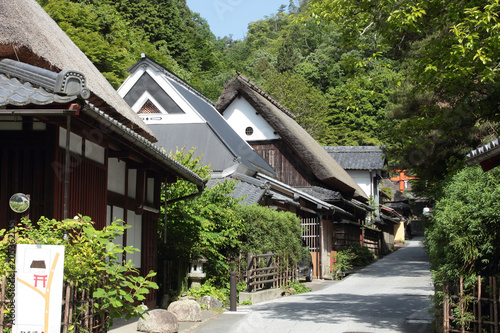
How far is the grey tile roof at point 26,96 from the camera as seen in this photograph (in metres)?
6.65

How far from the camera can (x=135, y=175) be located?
42.1 ft

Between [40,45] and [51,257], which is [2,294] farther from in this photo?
[40,45]

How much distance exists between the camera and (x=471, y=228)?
28.4ft

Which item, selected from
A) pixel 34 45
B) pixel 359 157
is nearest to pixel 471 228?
pixel 34 45

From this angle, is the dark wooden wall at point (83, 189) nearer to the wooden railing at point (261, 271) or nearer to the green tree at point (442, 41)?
the green tree at point (442, 41)

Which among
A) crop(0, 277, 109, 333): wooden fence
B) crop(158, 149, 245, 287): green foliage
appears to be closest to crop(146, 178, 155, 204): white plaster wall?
crop(158, 149, 245, 287): green foliage

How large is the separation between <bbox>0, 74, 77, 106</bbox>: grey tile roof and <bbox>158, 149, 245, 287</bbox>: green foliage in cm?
844

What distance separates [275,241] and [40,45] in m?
11.6

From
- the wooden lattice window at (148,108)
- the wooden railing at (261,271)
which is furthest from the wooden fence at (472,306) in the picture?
the wooden lattice window at (148,108)

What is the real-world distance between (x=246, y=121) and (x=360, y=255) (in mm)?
10217

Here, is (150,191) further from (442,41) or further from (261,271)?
(442,41)

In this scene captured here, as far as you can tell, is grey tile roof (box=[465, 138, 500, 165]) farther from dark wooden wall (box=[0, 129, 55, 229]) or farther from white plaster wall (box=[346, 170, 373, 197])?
white plaster wall (box=[346, 170, 373, 197])

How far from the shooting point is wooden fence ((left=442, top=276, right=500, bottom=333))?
27.5 feet

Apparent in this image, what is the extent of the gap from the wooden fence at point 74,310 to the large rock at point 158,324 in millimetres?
3283
